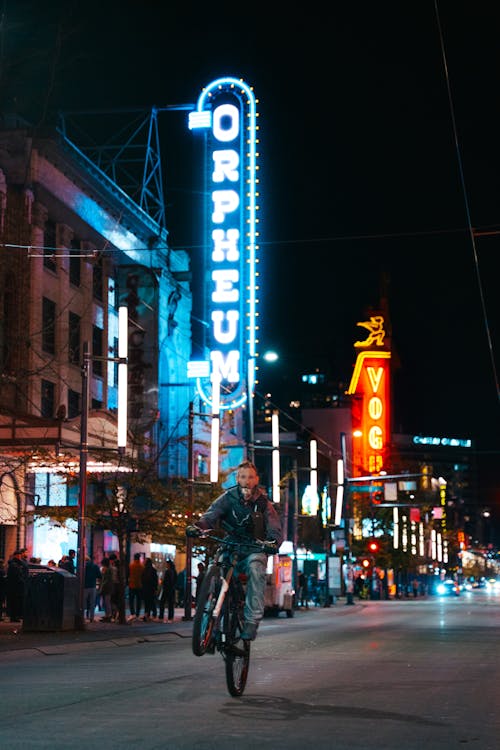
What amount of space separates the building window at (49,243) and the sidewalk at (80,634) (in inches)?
566

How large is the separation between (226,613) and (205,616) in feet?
0.76

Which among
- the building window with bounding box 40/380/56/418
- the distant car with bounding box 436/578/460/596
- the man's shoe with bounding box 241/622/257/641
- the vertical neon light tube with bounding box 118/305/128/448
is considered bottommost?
the man's shoe with bounding box 241/622/257/641

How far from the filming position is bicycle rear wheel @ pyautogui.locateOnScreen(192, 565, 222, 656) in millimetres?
9922

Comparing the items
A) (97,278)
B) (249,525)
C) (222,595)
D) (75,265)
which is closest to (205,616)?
(222,595)

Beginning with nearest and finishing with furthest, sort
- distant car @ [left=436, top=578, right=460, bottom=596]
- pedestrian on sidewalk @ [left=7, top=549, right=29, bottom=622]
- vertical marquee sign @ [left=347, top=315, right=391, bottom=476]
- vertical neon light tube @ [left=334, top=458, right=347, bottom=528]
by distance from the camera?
1. pedestrian on sidewalk @ [left=7, top=549, right=29, bottom=622]
2. vertical neon light tube @ [left=334, top=458, right=347, bottom=528]
3. vertical marquee sign @ [left=347, top=315, right=391, bottom=476]
4. distant car @ [left=436, top=578, right=460, bottom=596]

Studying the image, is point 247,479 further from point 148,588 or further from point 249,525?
point 148,588

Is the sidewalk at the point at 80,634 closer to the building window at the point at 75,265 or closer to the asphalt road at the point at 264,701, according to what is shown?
the asphalt road at the point at 264,701

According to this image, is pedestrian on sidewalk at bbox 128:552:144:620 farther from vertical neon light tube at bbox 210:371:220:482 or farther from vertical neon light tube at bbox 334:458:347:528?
vertical neon light tube at bbox 334:458:347:528

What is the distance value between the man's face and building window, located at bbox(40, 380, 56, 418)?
30.0 metres

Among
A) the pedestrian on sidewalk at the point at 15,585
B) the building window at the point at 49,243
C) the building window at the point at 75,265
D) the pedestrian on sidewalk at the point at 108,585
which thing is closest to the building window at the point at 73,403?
the building window at the point at 75,265

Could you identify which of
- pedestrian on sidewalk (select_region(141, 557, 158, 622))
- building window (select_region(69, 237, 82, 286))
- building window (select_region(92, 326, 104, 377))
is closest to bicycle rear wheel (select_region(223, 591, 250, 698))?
pedestrian on sidewalk (select_region(141, 557, 158, 622))

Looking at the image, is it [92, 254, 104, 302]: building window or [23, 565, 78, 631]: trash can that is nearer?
[23, 565, 78, 631]: trash can

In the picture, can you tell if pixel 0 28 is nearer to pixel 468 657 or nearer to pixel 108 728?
pixel 468 657

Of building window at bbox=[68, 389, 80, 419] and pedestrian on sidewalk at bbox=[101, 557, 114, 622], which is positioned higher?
building window at bbox=[68, 389, 80, 419]
